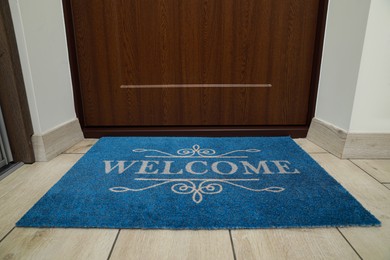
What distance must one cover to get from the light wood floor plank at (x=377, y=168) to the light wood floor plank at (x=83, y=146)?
1245 millimetres

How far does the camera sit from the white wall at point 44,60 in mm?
1080

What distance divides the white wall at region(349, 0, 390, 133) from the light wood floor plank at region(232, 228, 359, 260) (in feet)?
2.13

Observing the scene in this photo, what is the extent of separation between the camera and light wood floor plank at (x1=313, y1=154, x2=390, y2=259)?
683mm

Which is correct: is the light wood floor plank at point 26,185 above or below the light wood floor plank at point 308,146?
above

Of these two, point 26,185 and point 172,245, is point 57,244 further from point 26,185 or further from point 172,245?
point 26,185

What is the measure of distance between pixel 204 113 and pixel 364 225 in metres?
0.90

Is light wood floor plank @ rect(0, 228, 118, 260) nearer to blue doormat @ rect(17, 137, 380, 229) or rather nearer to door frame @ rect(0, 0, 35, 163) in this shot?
blue doormat @ rect(17, 137, 380, 229)

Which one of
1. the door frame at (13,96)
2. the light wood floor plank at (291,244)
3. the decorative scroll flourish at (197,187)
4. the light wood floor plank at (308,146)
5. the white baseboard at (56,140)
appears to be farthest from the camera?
the light wood floor plank at (308,146)

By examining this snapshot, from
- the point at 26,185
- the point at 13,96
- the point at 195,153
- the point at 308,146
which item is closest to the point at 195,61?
the point at 195,153

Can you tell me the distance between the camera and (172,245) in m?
0.69

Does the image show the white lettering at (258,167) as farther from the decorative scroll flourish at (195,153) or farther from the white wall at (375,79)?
the white wall at (375,79)

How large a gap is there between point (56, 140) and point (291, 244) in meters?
1.08

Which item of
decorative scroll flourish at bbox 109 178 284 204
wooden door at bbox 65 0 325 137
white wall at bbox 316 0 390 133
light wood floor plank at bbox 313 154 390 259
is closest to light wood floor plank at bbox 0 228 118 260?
decorative scroll flourish at bbox 109 178 284 204

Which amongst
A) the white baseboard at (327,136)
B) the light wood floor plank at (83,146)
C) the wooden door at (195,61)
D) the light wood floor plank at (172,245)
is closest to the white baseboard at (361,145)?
the white baseboard at (327,136)
